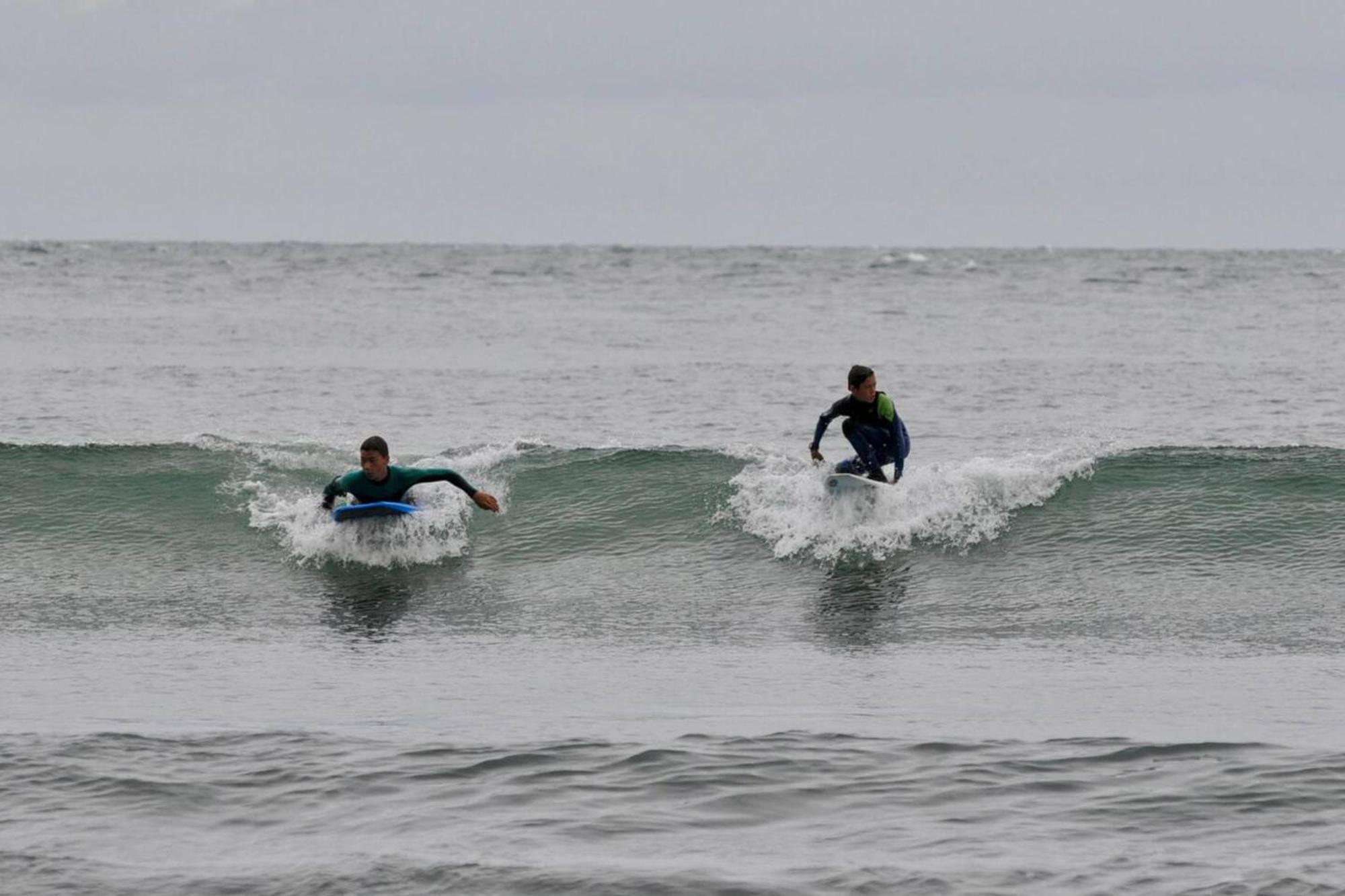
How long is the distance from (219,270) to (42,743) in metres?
70.4

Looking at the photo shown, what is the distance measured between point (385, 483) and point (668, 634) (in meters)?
3.16

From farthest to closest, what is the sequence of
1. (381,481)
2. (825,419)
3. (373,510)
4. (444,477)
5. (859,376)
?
(825,419) < (859,376) < (373,510) < (381,481) < (444,477)

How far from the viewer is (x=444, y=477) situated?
14844mm

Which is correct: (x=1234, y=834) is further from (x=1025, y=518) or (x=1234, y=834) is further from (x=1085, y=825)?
(x=1025, y=518)

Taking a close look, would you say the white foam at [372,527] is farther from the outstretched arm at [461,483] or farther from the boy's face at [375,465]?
the outstretched arm at [461,483]

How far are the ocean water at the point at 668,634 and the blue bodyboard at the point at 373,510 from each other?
0.28m

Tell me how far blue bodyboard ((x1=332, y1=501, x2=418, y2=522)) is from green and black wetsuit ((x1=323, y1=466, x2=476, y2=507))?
2.9 inches

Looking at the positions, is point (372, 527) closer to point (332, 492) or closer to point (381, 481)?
point (332, 492)

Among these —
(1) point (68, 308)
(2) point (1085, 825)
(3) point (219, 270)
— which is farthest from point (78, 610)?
(3) point (219, 270)

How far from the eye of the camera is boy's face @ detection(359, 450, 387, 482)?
1492cm

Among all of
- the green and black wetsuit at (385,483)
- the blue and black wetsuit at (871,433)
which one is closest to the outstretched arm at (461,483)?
the green and black wetsuit at (385,483)

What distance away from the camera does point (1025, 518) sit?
1695cm

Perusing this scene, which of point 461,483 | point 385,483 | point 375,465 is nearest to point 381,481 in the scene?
point 385,483

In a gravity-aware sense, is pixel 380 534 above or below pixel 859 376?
below
